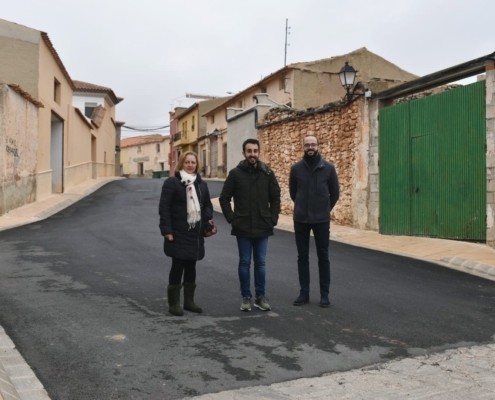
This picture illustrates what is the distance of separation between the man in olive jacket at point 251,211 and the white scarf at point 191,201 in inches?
11.7

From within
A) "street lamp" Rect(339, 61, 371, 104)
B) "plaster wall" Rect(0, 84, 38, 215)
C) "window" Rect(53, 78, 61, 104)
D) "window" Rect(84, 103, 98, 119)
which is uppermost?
"window" Rect(84, 103, 98, 119)

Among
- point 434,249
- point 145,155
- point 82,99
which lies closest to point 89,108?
point 82,99

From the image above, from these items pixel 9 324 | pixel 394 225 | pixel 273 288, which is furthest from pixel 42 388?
pixel 394 225

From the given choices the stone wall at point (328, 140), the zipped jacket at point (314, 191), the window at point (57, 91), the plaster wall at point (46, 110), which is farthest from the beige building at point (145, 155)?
the zipped jacket at point (314, 191)

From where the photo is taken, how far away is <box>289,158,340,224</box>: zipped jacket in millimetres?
5816

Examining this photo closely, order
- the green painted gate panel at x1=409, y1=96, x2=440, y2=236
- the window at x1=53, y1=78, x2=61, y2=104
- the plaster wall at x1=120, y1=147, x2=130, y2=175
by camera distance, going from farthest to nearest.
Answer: the plaster wall at x1=120, y1=147, x2=130, y2=175
the window at x1=53, y1=78, x2=61, y2=104
the green painted gate panel at x1=409, y1=96, x2=440, y2=236

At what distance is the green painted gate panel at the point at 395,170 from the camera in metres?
11.8

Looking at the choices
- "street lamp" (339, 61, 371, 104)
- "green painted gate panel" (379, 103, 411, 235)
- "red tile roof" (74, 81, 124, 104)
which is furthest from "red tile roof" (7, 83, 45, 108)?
"red tile roof" (74, 81, 124, 104)

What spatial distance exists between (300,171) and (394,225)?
269 inches

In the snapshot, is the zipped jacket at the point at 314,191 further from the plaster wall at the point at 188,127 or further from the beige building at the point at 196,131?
the plaster wall at the point at 188,127

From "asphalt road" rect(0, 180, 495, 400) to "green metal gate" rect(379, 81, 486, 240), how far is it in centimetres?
225

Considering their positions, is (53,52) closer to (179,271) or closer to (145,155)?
(179,271)

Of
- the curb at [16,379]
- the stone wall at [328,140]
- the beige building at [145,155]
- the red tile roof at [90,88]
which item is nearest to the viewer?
the curb at [16,379]

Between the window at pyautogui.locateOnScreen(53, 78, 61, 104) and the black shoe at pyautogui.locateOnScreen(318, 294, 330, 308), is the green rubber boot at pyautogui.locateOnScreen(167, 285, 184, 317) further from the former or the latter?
the window at pyautogui.locateOnScreen(53, 78, 61, 104)
